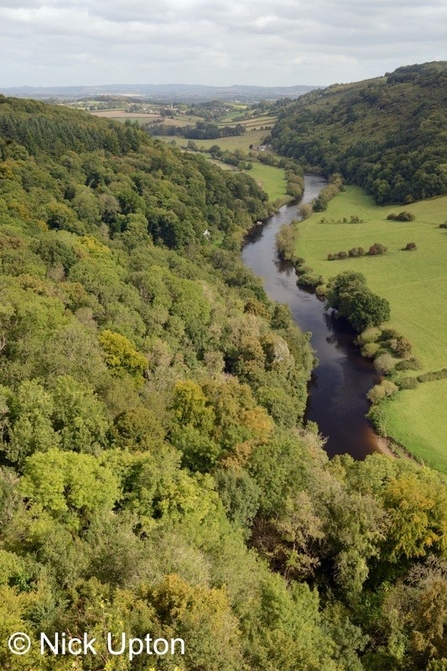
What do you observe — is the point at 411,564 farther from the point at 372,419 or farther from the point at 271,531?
the point at 372,419

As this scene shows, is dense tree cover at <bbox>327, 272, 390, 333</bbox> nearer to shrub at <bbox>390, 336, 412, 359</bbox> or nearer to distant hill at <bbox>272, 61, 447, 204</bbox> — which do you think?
shrub at <bbox>390, 336, 412, 359</bbox>

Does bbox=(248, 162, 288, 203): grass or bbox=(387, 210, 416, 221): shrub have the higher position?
bbox=(248, 162, 288, 203): grass

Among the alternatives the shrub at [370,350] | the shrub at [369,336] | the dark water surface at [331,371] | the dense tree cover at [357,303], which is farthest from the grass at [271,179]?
the shrub at [370,350]

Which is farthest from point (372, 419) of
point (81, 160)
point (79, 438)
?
point (81, 160)

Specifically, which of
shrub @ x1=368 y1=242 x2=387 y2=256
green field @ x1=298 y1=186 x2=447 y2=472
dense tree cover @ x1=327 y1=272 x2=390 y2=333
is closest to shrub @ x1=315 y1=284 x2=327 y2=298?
dense tree cover @ x1=327 y1=272 x2=390 y2=333

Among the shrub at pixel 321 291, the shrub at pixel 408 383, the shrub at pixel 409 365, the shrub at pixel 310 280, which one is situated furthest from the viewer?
the shrub at pixel 310 280

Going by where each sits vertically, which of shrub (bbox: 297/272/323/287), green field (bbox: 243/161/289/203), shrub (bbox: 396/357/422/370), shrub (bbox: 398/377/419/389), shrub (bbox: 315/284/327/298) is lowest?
A: shrub (bbox: 398/377/419/389)

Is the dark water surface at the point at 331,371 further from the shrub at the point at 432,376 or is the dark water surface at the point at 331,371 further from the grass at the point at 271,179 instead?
the grass at the point at 271,179
